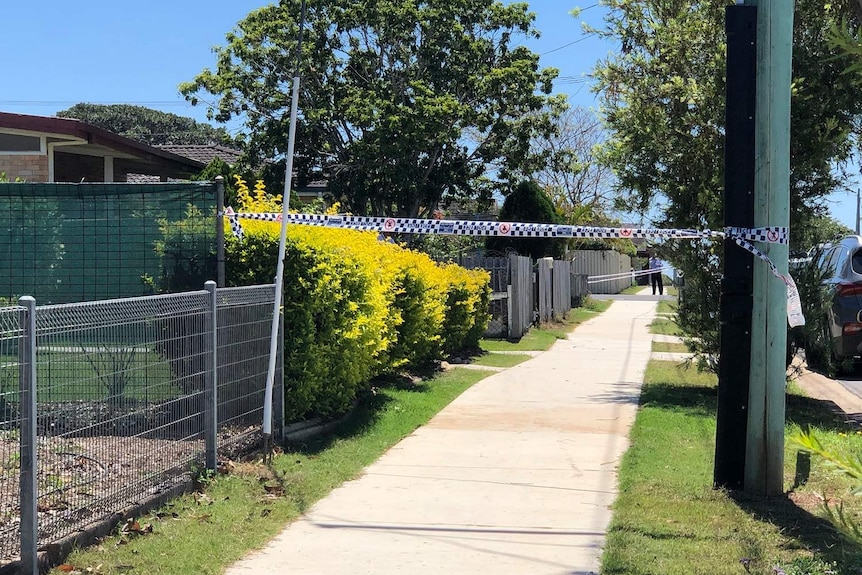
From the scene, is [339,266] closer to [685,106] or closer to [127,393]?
[127,393]

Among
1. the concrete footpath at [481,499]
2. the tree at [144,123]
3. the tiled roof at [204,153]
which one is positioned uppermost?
the tree at [144,123]

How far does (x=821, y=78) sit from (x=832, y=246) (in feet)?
6.61

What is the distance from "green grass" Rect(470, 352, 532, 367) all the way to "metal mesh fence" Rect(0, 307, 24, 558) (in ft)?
37.8

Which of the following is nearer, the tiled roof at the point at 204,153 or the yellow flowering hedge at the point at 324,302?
the yellow flowering hedge at the point at 324,302

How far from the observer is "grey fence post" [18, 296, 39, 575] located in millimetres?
4621

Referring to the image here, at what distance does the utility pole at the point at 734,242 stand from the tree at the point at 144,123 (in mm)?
62386

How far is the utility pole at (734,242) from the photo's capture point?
22.3 ft

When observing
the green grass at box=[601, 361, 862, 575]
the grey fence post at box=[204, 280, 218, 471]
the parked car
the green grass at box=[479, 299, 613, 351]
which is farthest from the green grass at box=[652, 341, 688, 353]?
the grey fence post at box=[204, 280, 218, 471]

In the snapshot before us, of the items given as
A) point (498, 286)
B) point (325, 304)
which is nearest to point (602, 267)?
point (498, 286)

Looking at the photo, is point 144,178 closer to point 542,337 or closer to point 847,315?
point 542,337

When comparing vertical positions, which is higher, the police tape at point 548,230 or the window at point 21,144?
the window at point 21,144

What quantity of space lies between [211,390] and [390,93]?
66.6ft

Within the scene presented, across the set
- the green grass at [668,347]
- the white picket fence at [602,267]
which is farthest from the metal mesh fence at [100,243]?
the white picket fence at [602,267]

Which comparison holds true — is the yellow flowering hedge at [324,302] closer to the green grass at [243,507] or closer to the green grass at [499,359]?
the green grass at [243,507]
